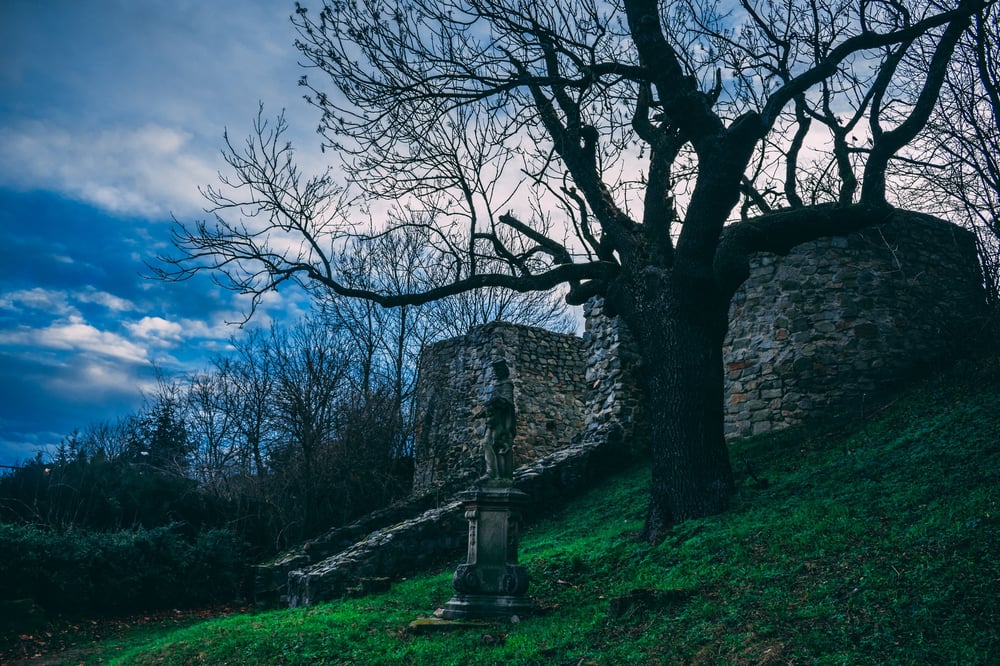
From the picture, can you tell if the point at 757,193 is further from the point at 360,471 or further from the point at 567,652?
the point at 360,471

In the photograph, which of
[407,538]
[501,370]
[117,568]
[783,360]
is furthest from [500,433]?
[117,568]

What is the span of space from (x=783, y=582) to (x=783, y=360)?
731cm

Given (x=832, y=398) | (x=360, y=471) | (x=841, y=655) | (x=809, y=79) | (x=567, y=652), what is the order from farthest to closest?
1. (x=360, y=471)
2. (x=832, y=398)
3. (x=809, y=79)
4. (x=567, y=652)
5. (x=841, y=655)

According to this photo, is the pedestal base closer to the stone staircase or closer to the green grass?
the green grass

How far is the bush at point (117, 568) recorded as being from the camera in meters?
11.2

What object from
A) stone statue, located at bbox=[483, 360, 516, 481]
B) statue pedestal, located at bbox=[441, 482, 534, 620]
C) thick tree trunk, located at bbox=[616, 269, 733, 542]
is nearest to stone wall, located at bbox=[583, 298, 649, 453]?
thick tree trunk, located at bbox=[616, 269, 733, 542]

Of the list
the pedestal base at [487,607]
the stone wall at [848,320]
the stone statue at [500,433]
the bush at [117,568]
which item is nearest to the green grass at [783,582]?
the pedestal base at [487,607]

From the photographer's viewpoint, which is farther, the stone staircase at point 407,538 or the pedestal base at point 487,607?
the stone staircase at point 407,538

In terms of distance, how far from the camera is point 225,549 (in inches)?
550

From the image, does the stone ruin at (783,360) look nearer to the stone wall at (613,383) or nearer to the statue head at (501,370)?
the stone wall at (613,383)

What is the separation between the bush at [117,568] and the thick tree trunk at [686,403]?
30.9 feet

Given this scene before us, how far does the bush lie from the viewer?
11.2 meters

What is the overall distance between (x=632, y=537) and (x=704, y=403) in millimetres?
1910

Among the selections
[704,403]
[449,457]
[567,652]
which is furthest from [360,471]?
[567,652]
